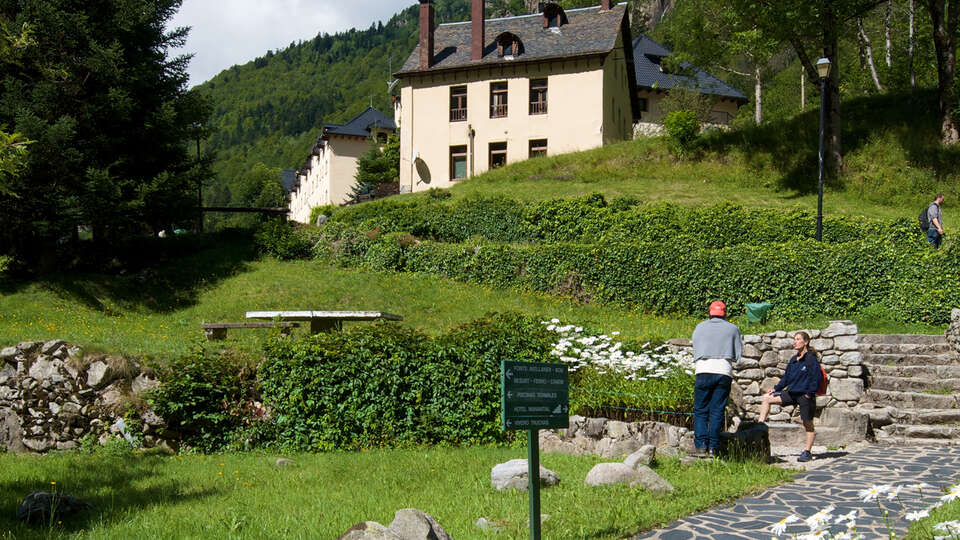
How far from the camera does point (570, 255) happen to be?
20.5 m

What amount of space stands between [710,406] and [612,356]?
11.3 ft

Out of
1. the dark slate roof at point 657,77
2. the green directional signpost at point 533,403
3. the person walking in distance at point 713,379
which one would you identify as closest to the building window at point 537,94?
the dark slate roof at point 657,77

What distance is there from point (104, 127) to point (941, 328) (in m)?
23.7

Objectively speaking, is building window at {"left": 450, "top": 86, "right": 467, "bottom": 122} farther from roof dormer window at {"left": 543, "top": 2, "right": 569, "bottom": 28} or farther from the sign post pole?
the sign post pole

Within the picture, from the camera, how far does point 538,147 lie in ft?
124

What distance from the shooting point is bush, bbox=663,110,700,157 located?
32.6 metres

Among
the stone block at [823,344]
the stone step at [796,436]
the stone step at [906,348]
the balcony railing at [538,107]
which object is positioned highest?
the balcony railing at [538,107]

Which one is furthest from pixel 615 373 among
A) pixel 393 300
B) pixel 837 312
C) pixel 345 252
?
pixel 345 252

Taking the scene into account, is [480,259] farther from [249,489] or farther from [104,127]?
[249,489]

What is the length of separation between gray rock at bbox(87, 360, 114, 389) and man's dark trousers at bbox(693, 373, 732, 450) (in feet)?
28.1

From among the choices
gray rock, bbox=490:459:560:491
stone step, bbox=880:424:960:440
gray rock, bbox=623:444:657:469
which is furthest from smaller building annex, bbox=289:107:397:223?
gray rock, bbox=490:459:560:491

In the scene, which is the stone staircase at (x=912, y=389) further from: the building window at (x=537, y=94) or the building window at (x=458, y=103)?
the building window at (x=458, y=103)

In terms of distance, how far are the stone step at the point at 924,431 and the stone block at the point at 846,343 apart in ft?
6.95

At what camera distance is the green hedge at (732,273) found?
16094mm
